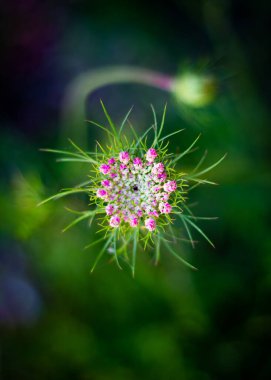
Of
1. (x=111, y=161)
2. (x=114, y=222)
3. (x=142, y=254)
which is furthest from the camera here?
(x=142, y=254)

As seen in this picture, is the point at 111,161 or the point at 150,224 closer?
the point at 150,224

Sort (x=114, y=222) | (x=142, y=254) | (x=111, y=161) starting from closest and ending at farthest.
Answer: (x=114, y=222), (x=111, y=161), (x=142, y=254)

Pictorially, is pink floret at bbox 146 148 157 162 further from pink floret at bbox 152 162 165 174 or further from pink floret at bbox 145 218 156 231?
pink floret at bbox 145 218 156 231

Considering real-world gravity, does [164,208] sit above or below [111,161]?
below

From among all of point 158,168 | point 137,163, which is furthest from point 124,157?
point 158,168

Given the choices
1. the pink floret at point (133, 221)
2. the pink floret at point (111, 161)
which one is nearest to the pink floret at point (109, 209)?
the pink floret at point (133, 221)

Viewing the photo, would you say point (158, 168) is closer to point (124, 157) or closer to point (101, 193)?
point (124, 157)

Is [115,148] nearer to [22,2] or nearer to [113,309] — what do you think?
[113,309]

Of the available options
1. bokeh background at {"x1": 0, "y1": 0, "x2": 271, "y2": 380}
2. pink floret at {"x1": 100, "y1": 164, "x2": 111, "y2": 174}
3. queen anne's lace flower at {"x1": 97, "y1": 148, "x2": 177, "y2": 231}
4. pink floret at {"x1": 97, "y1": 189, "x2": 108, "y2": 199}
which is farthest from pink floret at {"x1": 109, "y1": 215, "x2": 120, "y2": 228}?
bokeh background at {"x1": 0, "y1": 0, "x2": 271, "y2": 380}
